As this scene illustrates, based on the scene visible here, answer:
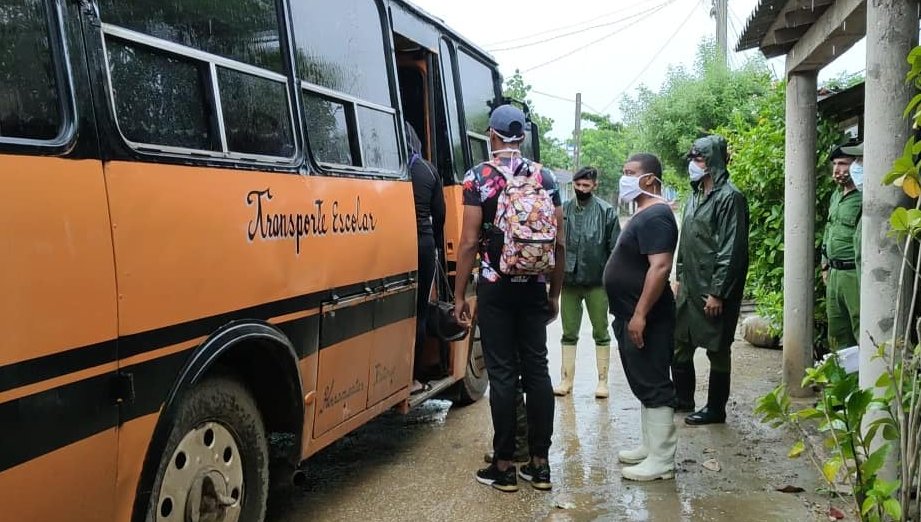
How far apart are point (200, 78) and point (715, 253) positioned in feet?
12.1

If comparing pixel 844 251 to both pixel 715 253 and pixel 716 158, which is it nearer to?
pixel 715 253

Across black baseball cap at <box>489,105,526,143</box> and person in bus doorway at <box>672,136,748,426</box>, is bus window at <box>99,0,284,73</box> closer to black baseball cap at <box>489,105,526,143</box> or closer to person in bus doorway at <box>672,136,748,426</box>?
black baseball cap at <box>489,105,526,143</box>

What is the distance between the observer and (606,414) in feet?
19.6

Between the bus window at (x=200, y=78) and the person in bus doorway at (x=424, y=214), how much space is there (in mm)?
1536

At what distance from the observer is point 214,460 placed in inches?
121

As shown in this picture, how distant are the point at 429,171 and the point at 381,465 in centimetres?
187

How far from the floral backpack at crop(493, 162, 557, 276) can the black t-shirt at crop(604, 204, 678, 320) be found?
540mm

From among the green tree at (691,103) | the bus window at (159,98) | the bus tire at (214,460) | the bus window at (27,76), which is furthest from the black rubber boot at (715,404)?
the green tree at (691,103)

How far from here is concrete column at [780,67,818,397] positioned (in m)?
5.95

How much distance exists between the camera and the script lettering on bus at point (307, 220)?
314cm

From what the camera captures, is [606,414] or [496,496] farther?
[606,414]

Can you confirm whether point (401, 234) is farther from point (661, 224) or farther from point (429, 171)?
point (661, 224)

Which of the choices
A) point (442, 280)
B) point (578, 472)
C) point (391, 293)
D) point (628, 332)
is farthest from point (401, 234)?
point (578, 472)

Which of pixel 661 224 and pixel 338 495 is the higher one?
pixel 661 224
